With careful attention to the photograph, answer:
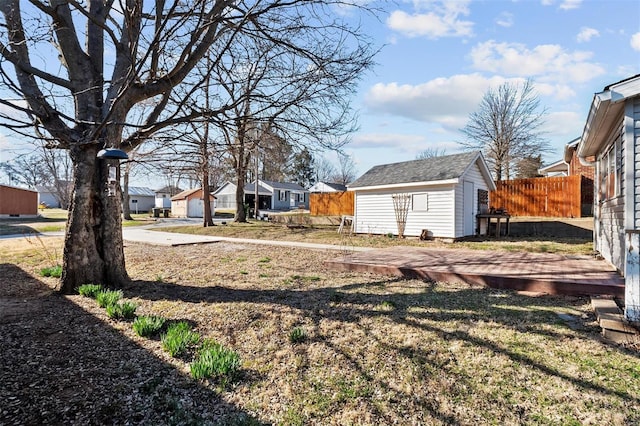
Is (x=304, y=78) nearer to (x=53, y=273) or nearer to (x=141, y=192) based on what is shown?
(x=53, y=273)

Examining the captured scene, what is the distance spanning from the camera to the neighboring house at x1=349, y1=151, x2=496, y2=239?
41.8ft

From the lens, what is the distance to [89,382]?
257 cm

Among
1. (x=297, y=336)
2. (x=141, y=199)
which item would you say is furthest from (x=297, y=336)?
(x=141, y=199)

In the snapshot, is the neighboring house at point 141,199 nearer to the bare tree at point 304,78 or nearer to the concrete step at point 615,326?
the bare tree at point 304,78

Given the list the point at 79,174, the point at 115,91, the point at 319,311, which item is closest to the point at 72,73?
the point at 115,91

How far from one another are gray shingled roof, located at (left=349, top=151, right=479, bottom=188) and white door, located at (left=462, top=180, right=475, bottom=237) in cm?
88

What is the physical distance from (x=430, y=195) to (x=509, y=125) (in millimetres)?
15263

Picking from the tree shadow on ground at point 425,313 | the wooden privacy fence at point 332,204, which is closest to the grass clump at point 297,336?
the tree shadow on ground at point 425,313

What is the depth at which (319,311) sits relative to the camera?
14.0 ft

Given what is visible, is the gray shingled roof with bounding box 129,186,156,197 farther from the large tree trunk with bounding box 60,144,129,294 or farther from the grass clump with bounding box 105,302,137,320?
the grass clump with bounding box 105,302,137,320

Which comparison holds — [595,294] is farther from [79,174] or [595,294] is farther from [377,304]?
[79,174]

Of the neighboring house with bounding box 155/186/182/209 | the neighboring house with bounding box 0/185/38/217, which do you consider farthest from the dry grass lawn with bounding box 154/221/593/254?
the neighboring house with bounding box 155/186/182/209

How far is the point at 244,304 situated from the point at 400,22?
5303 millimetres

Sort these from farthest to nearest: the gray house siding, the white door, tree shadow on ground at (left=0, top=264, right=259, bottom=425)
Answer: the white door → the gray house siding → tree shadow on ground at (left=0, top=264, right=259, bottom=425)
